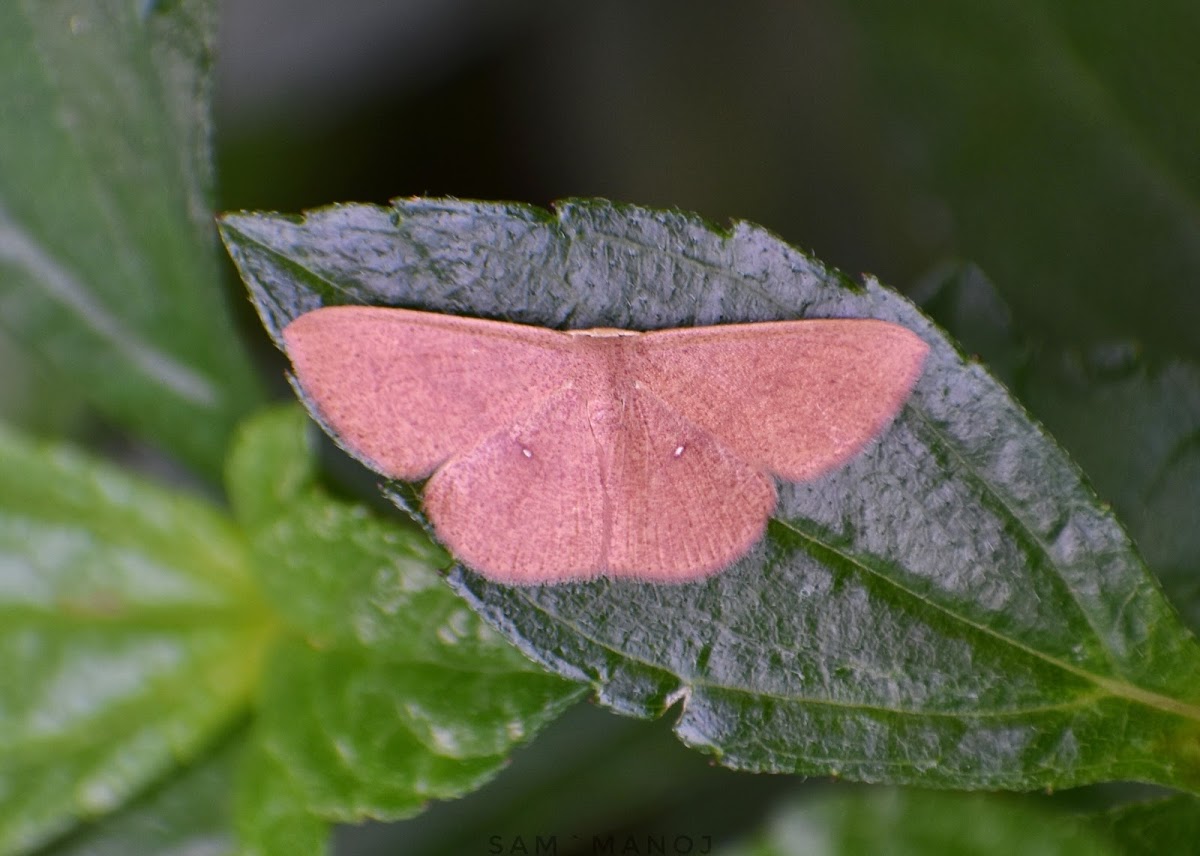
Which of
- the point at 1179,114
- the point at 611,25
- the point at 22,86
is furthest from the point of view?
the point at 611,25

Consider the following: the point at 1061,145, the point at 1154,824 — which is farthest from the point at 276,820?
the point at 1061,145

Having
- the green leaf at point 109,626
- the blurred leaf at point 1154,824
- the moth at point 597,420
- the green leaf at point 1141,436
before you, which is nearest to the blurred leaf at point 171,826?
the green leaf at point 109,626

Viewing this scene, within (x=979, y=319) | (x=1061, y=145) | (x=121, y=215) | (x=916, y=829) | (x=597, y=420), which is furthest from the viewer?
(x=1061, y=145)

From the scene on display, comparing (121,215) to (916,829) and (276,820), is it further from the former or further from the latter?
(916,829)

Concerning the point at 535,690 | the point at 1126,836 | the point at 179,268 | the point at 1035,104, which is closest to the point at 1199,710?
the point at 1126,836

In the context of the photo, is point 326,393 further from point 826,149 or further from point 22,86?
point 826,149
